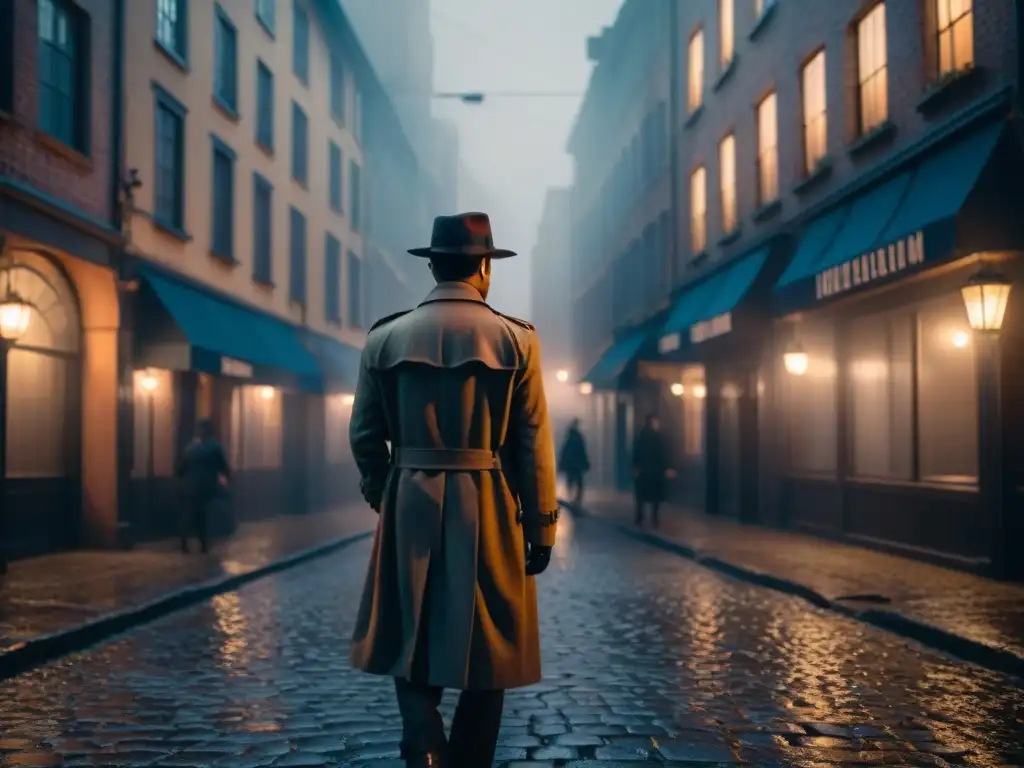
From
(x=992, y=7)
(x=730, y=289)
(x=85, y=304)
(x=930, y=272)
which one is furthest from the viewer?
(x=730, y=289)

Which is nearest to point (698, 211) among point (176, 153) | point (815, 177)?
point (815, 177)

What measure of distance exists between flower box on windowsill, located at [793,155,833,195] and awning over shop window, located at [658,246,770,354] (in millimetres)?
1249

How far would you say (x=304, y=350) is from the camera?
25484 mm

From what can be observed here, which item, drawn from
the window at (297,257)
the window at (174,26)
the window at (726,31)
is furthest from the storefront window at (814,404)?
the window at (297,257)

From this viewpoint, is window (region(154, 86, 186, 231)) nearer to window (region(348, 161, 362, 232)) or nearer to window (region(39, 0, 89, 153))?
window (region(39, 0, 89, 153))

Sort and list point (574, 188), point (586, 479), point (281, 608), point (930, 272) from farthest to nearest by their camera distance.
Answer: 1. point (574, 188)
2. point (586, 479)
3. point (930, 272)
4. point (281, 608)

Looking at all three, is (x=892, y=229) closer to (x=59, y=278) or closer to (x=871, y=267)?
(x=871, y=267)

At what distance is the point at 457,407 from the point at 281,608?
272 inches

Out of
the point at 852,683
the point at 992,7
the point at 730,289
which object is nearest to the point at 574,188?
the point at 730,289

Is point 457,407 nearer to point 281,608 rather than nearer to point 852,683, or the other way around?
point 852,683

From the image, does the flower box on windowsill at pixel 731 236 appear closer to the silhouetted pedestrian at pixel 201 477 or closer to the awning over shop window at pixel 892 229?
the awning over shop window at pixel 892 229

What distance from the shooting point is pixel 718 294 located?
2005 cm

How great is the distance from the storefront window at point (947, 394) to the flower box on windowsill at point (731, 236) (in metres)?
7.37

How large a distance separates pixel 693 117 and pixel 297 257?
8.91 meters
